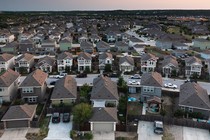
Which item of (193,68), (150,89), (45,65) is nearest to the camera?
(150,89)

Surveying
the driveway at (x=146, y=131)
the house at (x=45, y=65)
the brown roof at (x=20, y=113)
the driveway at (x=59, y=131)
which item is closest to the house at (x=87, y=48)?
the house at (x=45, y=65)

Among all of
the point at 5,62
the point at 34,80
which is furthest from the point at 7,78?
the point at 5,62

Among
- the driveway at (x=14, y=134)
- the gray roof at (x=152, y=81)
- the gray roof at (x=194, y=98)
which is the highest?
the gray roof at (x=152, y=81)

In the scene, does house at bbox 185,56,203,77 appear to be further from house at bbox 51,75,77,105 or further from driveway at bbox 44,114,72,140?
driveway at bbox 44,114,72,140

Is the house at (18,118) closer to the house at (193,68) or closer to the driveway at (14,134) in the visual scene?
the driveway at (14,134)

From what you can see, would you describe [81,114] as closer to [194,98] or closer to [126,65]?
[194,98]

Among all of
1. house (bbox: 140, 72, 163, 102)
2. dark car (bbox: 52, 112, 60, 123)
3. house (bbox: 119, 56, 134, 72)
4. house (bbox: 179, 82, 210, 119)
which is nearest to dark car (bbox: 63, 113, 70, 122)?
dark car (bbox: 52, 112, 60, 123)
